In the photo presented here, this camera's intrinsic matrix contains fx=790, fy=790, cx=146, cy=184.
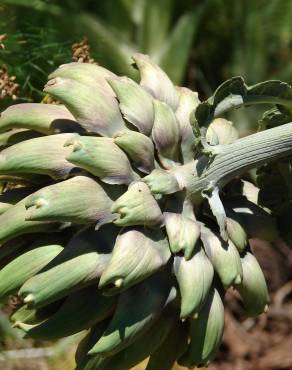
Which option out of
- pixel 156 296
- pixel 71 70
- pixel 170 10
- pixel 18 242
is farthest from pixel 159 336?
pixel 170 10

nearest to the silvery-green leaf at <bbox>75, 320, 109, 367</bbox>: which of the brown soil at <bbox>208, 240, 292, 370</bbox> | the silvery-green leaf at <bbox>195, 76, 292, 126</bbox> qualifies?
the silvery-green leaf at <bbox>195, 76, 292, 126</bbox>

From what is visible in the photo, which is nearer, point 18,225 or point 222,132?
point 18,225

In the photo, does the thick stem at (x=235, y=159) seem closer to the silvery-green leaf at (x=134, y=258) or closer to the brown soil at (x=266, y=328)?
the silvery-green leaf at (x=134, y=258)

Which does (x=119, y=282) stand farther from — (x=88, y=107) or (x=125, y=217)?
(x=88, y=107)

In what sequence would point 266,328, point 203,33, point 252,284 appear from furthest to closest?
point 203,33 → point 266,328 → point 252,284

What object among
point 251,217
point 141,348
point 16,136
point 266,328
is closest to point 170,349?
point 141,348

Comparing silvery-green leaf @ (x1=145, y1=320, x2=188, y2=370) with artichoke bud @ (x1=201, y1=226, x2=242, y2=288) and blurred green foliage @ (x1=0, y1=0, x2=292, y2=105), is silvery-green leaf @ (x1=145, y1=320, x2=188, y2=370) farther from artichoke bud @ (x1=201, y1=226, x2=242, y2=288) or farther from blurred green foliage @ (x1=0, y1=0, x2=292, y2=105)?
blurred green foliage @ (x1=0, y1=0, x2=292, y2=105)

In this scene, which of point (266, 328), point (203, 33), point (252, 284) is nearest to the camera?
point (252, 284)
